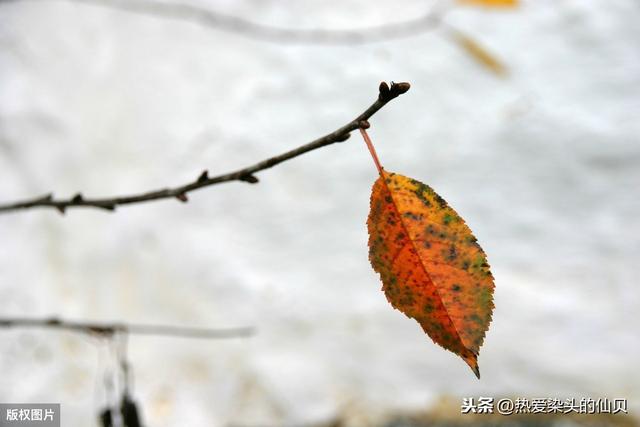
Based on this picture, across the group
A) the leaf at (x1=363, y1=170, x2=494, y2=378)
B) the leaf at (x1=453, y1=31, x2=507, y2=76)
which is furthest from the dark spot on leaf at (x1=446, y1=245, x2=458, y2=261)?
the leaf at (x1=453, y1=31, x2=507, y2=76)

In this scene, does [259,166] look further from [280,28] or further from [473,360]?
[280,28]

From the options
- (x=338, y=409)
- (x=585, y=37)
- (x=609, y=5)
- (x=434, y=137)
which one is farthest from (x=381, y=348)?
(x=609, y=5)

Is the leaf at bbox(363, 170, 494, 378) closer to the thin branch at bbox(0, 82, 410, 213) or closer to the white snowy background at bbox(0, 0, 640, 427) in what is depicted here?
the thin branch at bbox(0, 82, 410, 213)

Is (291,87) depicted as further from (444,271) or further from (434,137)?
(444,271)

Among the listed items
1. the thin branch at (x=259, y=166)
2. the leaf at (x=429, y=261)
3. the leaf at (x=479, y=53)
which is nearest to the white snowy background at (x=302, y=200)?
the leaf at (x=479, y=53)

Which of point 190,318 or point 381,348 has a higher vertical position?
point 190,318

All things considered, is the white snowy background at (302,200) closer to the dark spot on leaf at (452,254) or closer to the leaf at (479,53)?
the leaf at (479,53)
